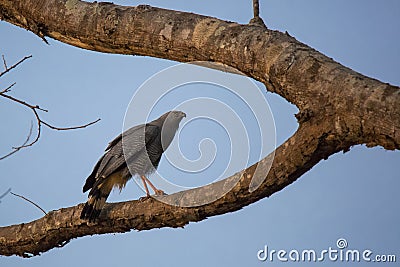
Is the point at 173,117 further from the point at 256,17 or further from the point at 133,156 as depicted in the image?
the point at 256,17

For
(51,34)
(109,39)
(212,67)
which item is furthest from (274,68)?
(51,34)

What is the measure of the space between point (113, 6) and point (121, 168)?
8.62 feet

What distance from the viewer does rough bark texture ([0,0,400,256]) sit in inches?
68.9

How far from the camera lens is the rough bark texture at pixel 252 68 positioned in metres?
1.75

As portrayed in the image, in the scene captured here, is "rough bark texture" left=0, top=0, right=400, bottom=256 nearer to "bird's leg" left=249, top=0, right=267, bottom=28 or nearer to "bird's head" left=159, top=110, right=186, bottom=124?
"bird's leg" left=249, top=0, right=267, bottom=28

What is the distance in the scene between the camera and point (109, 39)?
2.49m

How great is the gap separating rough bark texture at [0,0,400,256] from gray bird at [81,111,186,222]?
1573 millimetres

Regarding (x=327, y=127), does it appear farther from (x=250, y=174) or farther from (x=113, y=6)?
(x=113, y=6)

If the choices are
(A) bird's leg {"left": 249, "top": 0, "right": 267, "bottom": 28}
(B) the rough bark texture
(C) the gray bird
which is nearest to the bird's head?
(C) the gray bird

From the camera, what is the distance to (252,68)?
2189 mm

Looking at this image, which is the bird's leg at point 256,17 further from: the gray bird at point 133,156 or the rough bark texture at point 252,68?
the gray bird at point 133,156

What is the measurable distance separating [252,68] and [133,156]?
3.20m

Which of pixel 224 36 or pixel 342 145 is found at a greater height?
pixel 224 36

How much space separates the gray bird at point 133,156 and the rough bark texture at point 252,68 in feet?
5.16
